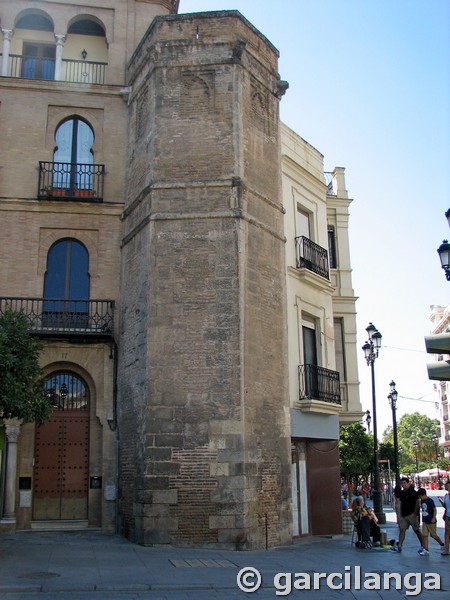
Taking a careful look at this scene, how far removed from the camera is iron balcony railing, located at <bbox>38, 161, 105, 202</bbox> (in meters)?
18.1

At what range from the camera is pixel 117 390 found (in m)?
16.9

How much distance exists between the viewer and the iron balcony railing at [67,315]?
16891 millimetres

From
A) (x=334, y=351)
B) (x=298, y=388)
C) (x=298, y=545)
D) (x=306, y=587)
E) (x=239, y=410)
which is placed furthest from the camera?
(x=334, y=351)

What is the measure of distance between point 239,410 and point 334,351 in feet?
20.9

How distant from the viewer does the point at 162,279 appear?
15.6 meters

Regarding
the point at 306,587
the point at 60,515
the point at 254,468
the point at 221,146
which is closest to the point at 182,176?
the point at 221,146

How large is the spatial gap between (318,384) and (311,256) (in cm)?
370

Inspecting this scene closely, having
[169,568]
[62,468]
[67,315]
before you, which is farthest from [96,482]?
[169,568]

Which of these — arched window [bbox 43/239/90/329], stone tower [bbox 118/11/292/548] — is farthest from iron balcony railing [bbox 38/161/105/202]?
arched window [bbox 43/239/90/329]

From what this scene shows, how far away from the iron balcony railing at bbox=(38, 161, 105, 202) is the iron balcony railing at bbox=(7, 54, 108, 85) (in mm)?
2838

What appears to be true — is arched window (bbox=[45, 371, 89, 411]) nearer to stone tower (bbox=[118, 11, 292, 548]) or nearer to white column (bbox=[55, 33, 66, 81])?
stone tower (bbox=[118, 11, 292, 548])

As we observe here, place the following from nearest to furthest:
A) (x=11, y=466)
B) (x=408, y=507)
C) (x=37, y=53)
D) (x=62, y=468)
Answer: (x=408, y=507), (x=11, y=466), (x=62, y=468), (x=37, y=53)

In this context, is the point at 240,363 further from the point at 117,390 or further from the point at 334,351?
the point at 334,351

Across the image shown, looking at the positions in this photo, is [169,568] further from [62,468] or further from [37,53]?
[37,53]
